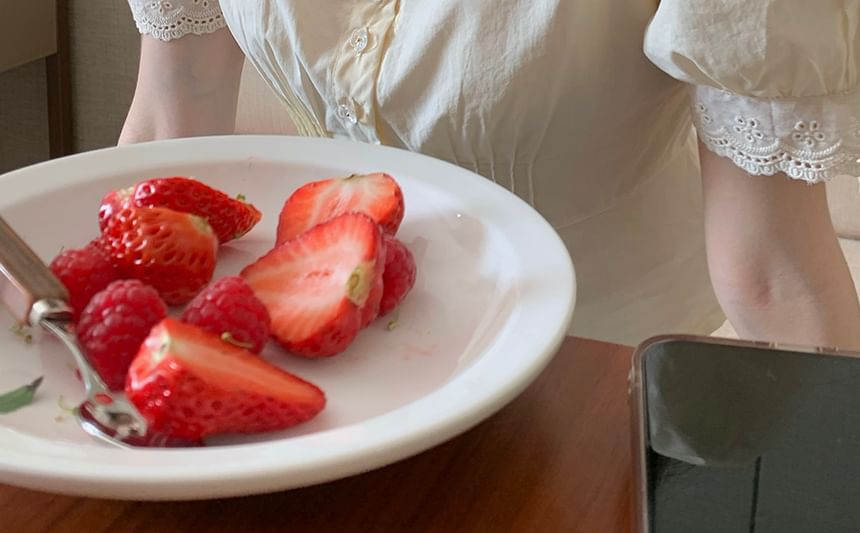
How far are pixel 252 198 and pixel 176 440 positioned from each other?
25 cm

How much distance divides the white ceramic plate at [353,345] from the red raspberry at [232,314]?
0.02 m

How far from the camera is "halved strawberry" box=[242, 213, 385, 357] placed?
477 mm

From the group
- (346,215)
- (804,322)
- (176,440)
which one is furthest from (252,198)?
(804,322)

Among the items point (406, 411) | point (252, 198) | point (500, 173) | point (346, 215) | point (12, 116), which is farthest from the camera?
point (12, 116)

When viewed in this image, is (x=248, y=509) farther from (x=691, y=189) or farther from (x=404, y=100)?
(x=691, y=189)

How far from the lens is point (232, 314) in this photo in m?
0.46

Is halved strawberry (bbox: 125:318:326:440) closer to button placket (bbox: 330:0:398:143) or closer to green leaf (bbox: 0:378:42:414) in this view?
green leaf (bbox: 0:378:42:414)

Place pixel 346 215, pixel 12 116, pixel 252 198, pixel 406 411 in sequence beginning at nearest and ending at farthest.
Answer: pixel 406 411
pixel 346 215
pixel 252 198
pixel 12 116

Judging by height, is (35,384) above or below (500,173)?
above

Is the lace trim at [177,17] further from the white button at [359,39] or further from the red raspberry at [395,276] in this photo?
the red raspberry at [395,276]

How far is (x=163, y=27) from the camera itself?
852mm

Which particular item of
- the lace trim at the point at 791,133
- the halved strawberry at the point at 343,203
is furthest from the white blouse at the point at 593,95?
the halved strawberry at the point at 343,203

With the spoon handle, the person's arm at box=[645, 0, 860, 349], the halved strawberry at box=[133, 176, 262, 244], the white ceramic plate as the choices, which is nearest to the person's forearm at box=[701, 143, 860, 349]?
the person's arm at box=[645, 0, 860, 349]

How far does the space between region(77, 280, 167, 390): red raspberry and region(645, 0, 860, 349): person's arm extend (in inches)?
13.5
